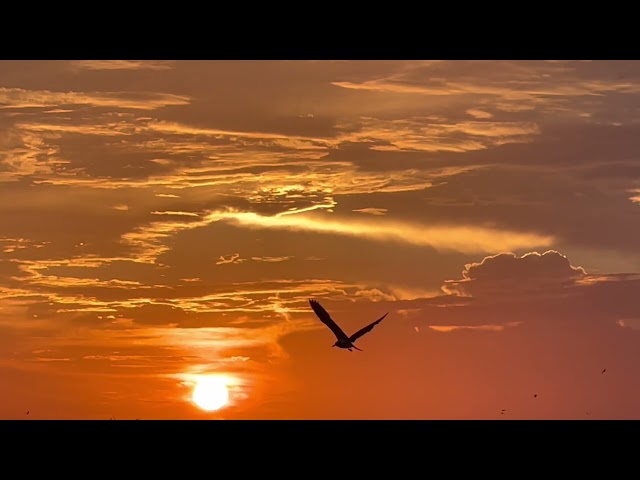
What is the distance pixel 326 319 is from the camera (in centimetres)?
6656

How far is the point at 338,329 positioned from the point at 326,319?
137 inches

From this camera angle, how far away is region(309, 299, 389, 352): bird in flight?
6494 cm

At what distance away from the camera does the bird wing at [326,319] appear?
6475cm

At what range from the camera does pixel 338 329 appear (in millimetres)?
69938

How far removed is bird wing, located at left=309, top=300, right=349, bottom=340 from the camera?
212 ft

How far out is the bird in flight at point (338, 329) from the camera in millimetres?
64938
